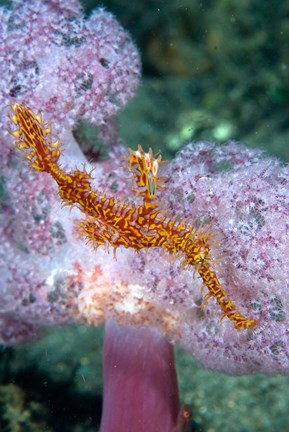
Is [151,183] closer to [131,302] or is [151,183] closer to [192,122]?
[131,302]

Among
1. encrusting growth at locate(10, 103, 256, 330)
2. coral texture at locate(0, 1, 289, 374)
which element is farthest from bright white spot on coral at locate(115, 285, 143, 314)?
encrusting growth at locate(10, 103, 256, 330)

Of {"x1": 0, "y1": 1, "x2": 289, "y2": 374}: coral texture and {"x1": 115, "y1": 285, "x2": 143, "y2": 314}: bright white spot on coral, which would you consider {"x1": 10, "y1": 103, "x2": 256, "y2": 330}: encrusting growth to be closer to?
{"x1": 0, "y1": 1, "x2": 289, "y2": 374}: coral texture

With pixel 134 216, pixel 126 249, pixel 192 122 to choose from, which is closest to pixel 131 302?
pixel 126 249

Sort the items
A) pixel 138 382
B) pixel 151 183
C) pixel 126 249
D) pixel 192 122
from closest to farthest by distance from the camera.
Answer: pixel 151 183
pixel 126 249
pixel 138 382
pixel 192 122

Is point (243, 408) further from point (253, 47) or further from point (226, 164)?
point (253, 47)

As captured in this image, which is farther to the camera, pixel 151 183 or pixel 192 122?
pixel 192 122

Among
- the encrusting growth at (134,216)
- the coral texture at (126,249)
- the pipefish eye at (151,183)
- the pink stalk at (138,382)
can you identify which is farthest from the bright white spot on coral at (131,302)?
the pipefish eye at (151,183)
